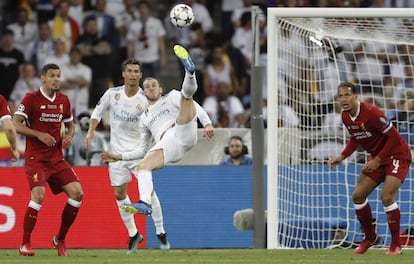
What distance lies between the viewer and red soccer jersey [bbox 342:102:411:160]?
1394 centimetres

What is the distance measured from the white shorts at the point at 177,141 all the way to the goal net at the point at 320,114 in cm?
173

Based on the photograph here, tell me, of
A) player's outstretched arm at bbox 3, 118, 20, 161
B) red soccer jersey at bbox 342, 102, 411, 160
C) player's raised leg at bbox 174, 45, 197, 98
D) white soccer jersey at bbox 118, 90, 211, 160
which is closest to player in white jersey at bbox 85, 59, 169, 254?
white soccer jersey at bbox 118, 90, 211, 160

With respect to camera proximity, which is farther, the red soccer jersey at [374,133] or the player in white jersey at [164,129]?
the red soccer jersey at [374,133]

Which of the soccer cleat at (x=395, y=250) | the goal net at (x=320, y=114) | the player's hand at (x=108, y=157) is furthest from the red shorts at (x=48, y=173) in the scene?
the soccer cleat at (x=395, y=250)

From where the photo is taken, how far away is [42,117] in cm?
1395

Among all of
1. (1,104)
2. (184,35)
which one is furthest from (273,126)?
(184,35)

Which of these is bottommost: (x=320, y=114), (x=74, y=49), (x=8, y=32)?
(x=320, y=114)

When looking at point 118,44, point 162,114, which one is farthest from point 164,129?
point 118,44

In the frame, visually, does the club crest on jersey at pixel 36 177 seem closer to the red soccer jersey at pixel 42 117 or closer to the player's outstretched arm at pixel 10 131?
the red soccer jersey at pixel 42 117

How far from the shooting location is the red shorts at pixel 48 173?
13922mm

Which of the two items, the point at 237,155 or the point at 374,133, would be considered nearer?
the point at 374,133

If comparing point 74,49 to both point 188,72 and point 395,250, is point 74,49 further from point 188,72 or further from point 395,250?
point 395,250

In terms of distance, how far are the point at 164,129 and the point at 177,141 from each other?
434 millimetres

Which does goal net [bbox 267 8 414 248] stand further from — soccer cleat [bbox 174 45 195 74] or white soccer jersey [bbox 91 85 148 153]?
soccer cleat [bbox 174 45 195 74]
